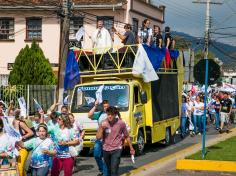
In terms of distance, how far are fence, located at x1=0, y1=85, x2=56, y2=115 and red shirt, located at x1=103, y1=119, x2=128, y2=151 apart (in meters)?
11.3

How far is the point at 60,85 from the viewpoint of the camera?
20.9 metres

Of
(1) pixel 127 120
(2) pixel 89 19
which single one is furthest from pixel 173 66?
(2) pixel 89 19

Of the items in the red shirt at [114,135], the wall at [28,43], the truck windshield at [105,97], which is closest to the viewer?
the red shirt at [114,135]

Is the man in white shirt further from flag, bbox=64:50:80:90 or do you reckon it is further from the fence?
the fence

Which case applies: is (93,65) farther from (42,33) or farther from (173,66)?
(42,33)

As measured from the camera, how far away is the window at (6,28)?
37.5 metres

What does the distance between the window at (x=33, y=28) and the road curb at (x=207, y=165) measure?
24844 mm

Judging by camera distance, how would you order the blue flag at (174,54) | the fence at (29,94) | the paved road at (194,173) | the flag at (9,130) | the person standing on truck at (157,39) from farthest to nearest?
the fence at (29,94) < the blue flag at (174,54) < the person standing on truck at (157,39) < the paved road at (194,173) < the flag at (9,130)

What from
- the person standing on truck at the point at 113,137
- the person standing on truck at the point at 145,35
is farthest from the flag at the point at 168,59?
the person standing on truck at the point at 113,137

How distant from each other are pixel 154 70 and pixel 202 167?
4570 mm

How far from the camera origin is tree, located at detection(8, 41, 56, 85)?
2880cm

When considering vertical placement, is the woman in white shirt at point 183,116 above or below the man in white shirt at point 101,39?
below

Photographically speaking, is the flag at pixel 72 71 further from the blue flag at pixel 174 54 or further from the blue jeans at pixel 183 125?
the blue jeans at pixel 183 125

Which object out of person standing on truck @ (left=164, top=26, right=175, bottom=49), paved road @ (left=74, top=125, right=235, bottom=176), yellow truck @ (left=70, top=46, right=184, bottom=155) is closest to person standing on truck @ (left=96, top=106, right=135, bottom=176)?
paved road @ (left=74, top=125, right=235, bottom=176)
